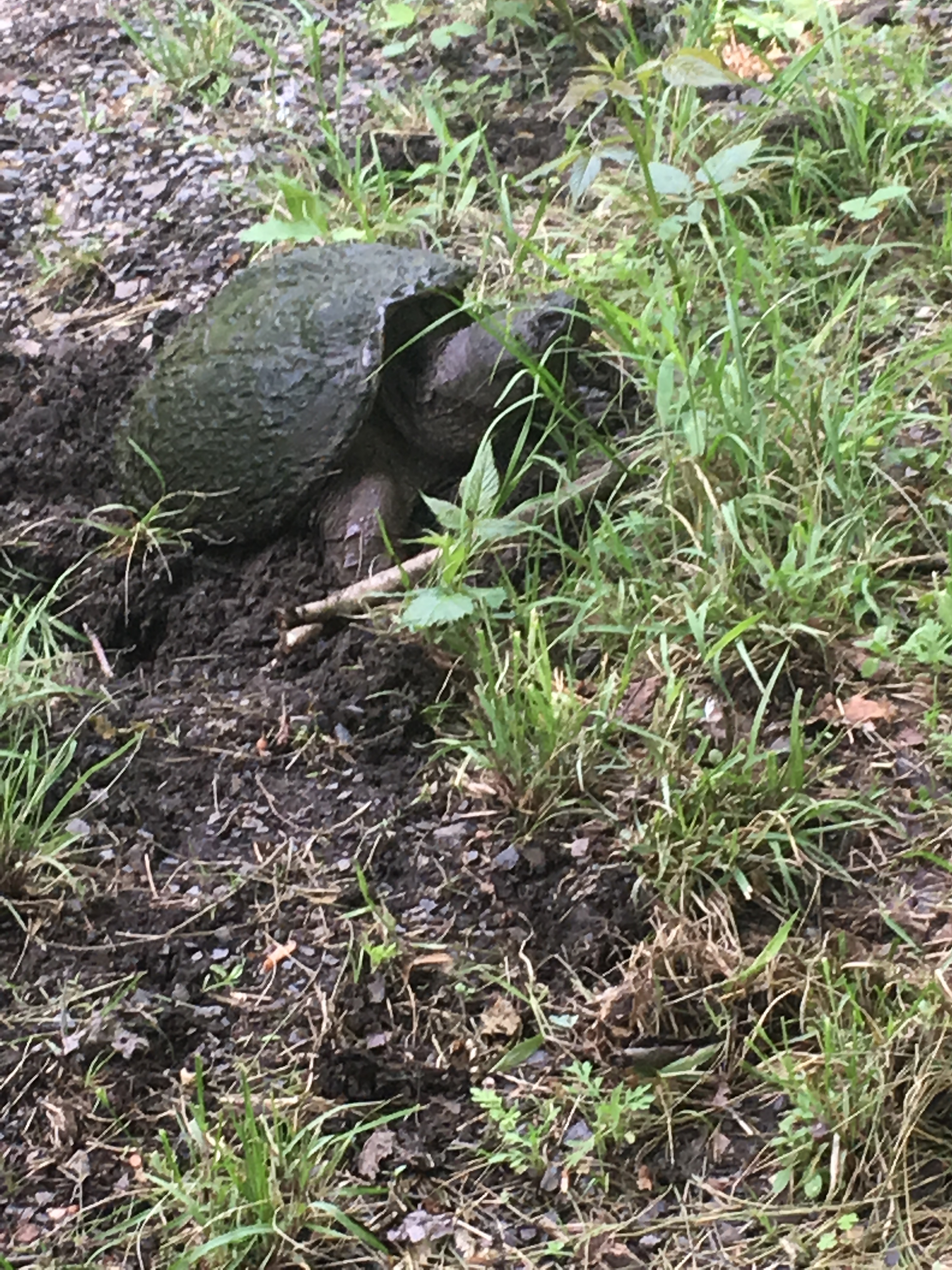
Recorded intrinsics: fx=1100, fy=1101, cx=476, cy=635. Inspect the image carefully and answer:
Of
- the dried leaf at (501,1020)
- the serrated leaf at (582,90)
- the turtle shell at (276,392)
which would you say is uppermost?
the serrated leaf at (582,90)

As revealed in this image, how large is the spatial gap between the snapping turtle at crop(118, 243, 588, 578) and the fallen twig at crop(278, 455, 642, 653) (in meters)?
0.09

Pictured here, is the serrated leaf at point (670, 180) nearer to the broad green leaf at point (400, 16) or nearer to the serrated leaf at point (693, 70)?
the serrated leaf at point (693, 70)

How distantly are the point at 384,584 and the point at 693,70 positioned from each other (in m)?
1.09

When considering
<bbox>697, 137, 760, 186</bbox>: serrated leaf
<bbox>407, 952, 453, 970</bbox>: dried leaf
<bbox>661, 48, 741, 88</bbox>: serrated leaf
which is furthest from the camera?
<bbox>697, 137, 760, 186</bbox>: serrated leaf

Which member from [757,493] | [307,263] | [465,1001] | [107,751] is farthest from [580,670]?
[307,263]

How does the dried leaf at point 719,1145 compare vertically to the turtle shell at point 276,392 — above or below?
below

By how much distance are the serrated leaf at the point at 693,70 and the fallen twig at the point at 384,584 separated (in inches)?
27.6

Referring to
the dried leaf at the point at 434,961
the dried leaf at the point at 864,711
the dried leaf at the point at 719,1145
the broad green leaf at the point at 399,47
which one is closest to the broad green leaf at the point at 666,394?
the dried leaf at the point at 864,711

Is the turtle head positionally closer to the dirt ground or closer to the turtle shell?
the turtle shell

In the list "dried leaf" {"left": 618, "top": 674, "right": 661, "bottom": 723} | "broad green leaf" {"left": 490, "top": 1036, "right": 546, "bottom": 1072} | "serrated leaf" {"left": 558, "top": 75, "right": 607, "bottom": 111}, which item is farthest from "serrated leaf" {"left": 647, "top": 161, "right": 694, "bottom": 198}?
"broad green leaf" {"left": 490, "top": 1036, "right": 546, "bottom": 1072}

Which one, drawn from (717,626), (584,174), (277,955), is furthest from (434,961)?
(584,174)

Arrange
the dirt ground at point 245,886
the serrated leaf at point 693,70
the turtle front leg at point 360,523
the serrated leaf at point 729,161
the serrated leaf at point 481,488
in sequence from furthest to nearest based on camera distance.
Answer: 1. the turtle front leg at point 360,523
2. the serrated leaf at point 481,488
3. the serrated leaf at point 729,161
4. the serrated leaf at point 693,70
5. the dirt ground at point 245,886

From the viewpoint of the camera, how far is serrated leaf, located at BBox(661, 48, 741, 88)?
1.87 meters

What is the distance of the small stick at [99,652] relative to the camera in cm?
219
